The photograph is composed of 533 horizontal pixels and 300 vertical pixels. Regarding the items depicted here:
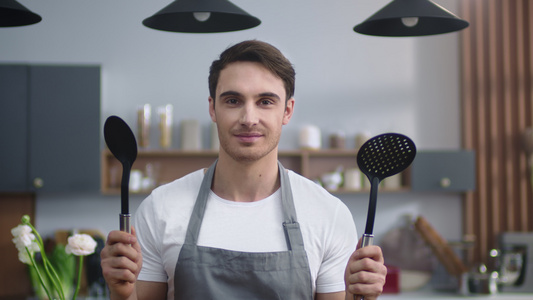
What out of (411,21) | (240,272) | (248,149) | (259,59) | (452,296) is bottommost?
(452,296)

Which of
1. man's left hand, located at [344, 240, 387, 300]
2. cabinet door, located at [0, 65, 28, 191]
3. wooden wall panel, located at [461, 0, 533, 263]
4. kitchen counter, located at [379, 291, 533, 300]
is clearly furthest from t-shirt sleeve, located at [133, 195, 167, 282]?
wooden wall panel, located at [461, 0, 533, 263]

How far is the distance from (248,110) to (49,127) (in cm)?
257

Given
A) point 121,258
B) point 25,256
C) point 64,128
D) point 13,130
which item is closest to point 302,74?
point 64,128

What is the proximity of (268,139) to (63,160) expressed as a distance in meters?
2.54

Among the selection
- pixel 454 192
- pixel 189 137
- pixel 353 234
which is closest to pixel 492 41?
pixel 454 192

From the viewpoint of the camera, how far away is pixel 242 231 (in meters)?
1.60

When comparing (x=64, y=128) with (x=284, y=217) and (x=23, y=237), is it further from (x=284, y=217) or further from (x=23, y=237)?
(x=284, y=217)

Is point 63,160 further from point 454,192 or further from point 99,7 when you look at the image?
point 454,192

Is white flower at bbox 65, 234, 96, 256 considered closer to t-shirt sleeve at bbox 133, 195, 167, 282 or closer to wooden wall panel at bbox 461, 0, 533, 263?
t-shirt sleeve at bbox 133, 195, 167, 282

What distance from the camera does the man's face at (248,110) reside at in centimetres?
153

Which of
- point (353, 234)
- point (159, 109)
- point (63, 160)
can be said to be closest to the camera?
point (353, 234)

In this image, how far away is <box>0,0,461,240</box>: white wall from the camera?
13.3ft

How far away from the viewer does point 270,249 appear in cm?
160

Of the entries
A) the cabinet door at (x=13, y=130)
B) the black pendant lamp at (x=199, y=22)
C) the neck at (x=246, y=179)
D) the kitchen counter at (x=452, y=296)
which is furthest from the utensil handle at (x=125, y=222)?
the cabinet door at (x=13, y=130)
